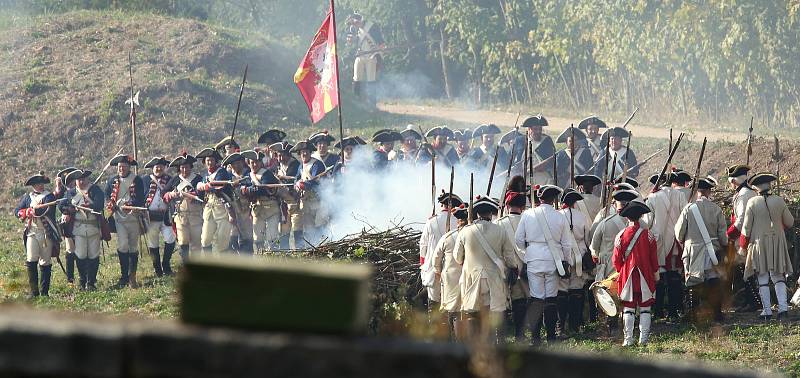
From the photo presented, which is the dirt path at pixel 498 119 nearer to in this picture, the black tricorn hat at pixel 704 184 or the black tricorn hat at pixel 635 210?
the black tricorn hat at pixel 704 184

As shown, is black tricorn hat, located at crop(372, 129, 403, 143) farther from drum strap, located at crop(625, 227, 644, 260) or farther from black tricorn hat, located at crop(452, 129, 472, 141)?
drum strap, located at crop(625, 227, 644, 260)

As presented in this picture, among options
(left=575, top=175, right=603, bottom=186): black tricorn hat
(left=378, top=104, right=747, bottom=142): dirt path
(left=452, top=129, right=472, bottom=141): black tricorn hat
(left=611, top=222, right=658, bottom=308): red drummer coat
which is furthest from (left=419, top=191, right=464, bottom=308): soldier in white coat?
(left=378, top=104, right=747, bottom=142): dirt path

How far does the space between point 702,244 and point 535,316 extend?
6.48 feet

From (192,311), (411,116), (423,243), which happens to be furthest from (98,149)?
(192,311)

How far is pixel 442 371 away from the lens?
371cm

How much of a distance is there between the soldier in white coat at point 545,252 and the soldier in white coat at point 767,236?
203cm

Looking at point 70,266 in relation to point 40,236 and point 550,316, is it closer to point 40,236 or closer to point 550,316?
point 40,236

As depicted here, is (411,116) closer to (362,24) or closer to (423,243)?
(362,24)

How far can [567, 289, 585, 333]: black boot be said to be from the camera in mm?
14312

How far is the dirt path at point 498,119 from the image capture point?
30.3 meters

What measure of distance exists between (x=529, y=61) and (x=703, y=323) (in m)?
25.9

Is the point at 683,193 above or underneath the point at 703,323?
above

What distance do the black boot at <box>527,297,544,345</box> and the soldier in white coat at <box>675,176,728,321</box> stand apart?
1.73 metres

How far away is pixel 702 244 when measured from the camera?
46.8 feet
